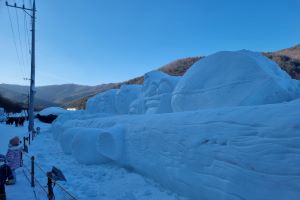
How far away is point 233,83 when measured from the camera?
5.27m

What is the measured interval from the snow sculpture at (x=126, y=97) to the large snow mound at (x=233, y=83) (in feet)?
20.1

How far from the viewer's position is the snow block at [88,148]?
7723 millimetres

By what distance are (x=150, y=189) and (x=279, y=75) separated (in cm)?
302

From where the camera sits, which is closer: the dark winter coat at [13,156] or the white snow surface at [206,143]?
the white snow surface at [206,143]

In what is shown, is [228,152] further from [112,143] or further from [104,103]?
[104,103]

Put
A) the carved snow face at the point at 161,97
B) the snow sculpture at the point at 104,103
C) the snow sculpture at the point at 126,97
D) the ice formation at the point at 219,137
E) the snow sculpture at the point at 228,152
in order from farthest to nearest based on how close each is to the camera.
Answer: the snow sculpture at the point at 104,103 < the snow sculpture at the point at 126,97 < the carved snow face at the point at 161,97 < the ice formation at the point at 219,137 < the snow sculpture at the point at 228,152

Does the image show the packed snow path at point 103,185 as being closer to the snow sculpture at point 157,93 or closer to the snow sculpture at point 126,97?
the snow sculpture at point 157,93

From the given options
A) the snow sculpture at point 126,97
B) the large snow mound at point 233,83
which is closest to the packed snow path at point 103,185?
the large snow mound at point 233,83

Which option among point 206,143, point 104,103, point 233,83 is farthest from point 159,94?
point 104,103

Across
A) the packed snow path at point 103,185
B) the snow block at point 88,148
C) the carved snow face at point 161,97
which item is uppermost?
the carved snow face at point 161,97

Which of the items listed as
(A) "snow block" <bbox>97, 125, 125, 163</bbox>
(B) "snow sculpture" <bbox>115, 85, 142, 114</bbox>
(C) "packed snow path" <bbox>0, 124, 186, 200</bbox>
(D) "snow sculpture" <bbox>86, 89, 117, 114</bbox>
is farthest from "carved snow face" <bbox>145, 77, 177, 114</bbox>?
(D) "snow sculpture" <bbox>86, 89, 117, 114</bbox>

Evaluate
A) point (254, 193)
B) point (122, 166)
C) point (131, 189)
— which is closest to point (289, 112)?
point (254, 193)

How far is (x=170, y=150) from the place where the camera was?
4.95 metres

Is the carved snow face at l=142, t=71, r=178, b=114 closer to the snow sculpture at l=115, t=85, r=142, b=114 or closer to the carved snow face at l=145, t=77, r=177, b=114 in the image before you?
the carved snow face at l=145, t=77, r=177, b=114
